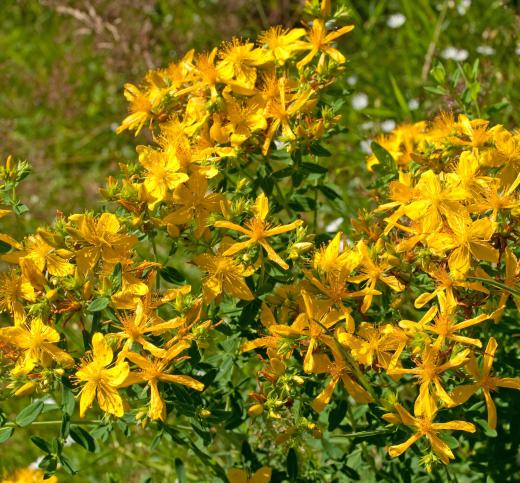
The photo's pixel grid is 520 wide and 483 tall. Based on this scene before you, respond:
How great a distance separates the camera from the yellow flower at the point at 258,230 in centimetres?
185

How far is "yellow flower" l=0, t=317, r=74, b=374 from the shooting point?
71.4 inches

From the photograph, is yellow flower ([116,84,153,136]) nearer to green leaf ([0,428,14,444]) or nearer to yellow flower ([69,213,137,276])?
yellow flower ([69,213,137,276])

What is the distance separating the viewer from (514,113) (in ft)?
11.5

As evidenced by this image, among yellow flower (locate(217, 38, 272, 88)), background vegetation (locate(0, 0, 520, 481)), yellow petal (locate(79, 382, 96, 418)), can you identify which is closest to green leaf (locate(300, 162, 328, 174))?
yellow flower (locate(217, 38, 272, 88))

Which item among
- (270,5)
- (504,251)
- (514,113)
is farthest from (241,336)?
(270,5)

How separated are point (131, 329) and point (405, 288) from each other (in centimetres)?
69

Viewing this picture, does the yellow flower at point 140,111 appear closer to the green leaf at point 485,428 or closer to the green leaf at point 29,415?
the green leaf at point 29,415

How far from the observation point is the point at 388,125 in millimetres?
3924

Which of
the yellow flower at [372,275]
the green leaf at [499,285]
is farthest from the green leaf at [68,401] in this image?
the green leaf at [499,285]

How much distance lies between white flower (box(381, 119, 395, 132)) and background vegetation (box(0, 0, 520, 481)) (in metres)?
0.01

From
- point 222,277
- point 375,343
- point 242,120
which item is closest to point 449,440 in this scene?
point 375,343

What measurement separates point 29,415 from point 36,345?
229 millimetres

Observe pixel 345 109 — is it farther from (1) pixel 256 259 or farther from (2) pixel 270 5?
(1) pixel 256 259

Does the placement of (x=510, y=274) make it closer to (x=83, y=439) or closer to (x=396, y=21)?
(x=83, y=439)
